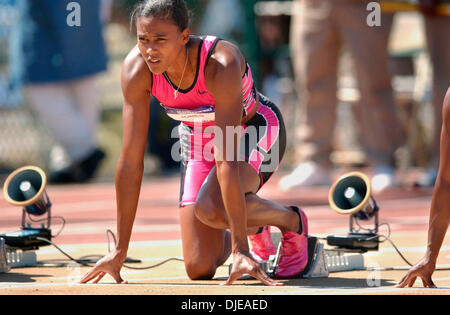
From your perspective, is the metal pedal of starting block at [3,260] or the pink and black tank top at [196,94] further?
the metal pedal of starting block at [3,260]

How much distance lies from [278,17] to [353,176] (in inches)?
373

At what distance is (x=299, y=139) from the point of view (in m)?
11.0

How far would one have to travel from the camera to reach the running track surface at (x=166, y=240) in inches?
196

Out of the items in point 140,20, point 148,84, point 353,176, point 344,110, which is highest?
point 140,20

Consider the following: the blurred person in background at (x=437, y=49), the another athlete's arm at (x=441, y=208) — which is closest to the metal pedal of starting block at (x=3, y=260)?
the another athlete's arm at (x=441, y=208)

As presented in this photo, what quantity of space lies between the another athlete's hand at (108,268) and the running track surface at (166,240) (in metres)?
0.10

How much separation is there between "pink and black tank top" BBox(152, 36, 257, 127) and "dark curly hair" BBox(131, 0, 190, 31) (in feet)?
0.66

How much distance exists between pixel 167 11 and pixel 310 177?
227 inches

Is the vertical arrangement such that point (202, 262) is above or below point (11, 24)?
below

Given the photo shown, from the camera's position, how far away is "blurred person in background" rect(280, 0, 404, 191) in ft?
33.8

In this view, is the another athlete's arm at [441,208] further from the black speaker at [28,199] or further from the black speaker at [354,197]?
the black speaker at [28,199]
